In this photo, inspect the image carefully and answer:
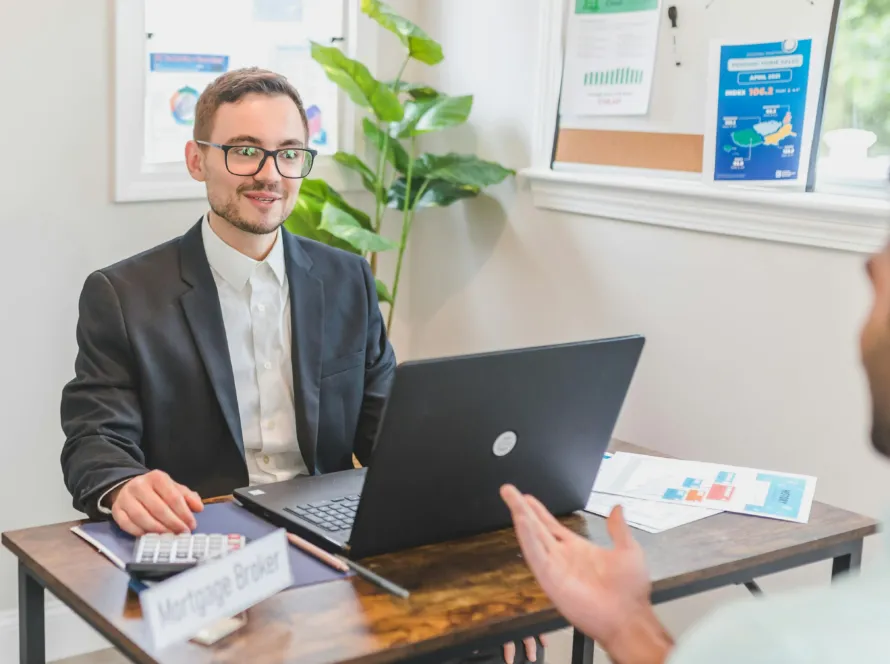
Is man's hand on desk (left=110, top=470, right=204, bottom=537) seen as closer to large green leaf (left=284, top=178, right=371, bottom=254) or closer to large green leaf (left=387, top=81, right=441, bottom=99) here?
large green leaf (left=284, top=178, right=371, bottom=254)

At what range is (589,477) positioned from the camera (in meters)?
1.84

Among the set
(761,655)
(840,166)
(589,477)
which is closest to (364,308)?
(589,477)

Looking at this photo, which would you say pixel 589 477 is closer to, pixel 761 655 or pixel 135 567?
pixel 135 567

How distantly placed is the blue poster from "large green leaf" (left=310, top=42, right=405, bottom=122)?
89 centimetres

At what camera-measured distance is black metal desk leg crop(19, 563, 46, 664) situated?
1.68 meters

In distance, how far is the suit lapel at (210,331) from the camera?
2.09 metres

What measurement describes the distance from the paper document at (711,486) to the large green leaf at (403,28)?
4.68 ft

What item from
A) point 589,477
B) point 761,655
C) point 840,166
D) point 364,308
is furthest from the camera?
point 840,166

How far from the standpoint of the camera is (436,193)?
3262mm

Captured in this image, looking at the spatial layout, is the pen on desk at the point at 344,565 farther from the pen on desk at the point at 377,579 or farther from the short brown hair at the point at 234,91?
the short brown hair at the point at 234,91

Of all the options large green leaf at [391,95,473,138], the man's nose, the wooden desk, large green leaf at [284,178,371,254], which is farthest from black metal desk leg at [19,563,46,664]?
large green leaf at [391,95,473,138]

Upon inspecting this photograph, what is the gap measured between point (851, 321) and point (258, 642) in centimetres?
153

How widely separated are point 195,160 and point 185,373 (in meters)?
0.43

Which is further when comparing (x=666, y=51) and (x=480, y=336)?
(x=480, y=336)
